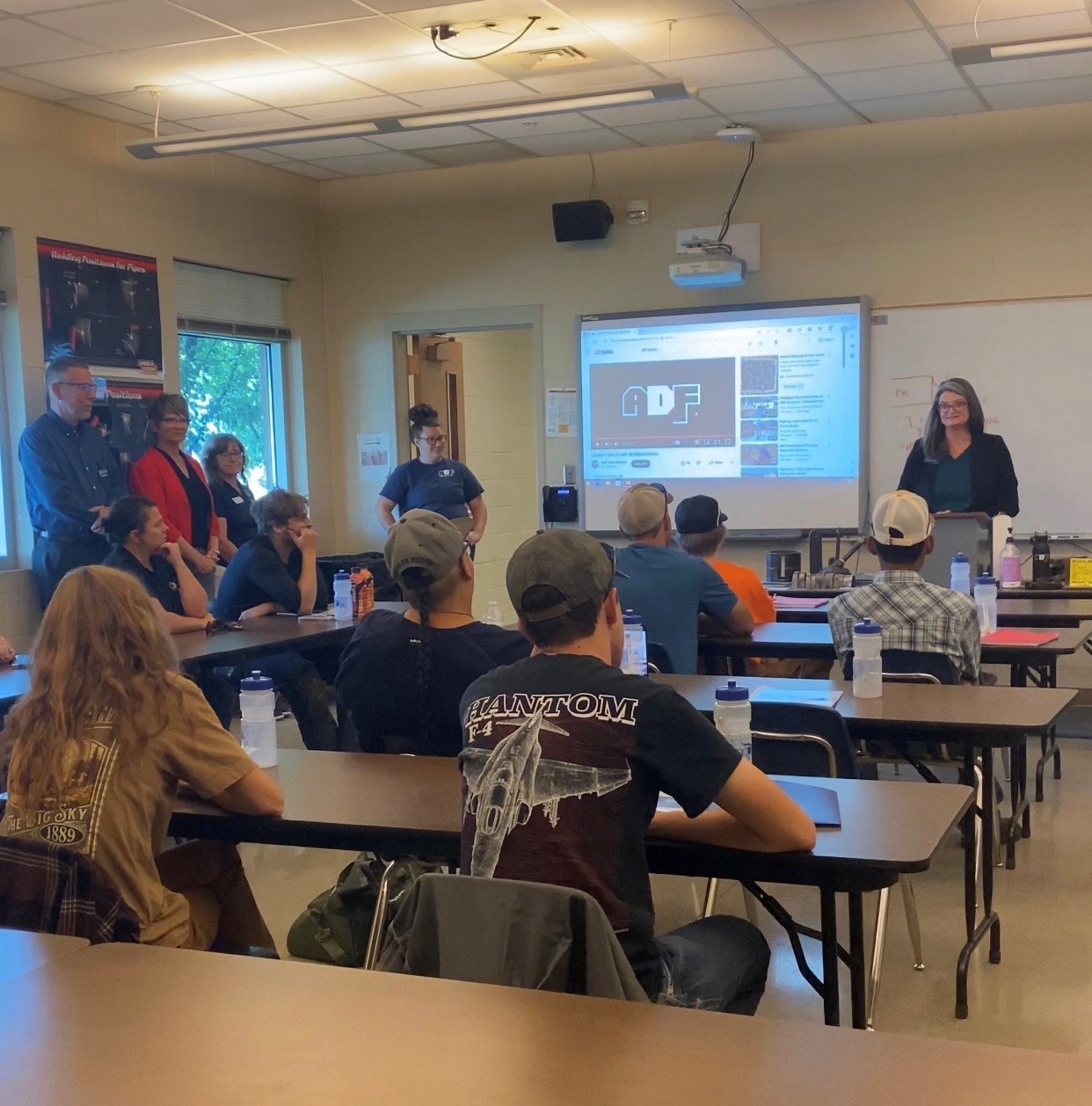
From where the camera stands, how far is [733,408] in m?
7.29

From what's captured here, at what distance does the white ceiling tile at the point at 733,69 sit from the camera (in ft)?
18.3

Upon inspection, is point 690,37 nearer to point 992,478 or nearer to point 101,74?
point 992,478

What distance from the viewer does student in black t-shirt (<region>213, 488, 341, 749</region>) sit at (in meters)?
4.97

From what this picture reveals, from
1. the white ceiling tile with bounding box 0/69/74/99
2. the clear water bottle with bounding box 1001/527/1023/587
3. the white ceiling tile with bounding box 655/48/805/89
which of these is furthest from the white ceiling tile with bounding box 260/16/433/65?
the clear water bottle with bounding box 1001/527/1023/587

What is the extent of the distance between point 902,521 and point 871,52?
9.19 feet

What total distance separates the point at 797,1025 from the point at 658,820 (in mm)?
779

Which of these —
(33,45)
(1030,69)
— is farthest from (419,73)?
(1030,69)

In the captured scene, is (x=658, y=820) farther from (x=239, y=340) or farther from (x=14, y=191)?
(x=239, y=340)

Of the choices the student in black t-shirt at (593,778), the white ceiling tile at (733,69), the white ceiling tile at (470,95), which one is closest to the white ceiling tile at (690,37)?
the white ceiling tile at (733,69)

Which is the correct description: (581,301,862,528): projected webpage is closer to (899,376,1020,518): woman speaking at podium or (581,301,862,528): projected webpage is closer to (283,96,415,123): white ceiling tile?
(899,376,1020,518): woman speaking at podium

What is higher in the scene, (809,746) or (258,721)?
(258,721)

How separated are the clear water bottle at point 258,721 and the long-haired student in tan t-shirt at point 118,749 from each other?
0.43 metres

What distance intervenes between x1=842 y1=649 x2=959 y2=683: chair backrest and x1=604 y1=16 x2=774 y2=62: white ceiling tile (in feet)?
9.04

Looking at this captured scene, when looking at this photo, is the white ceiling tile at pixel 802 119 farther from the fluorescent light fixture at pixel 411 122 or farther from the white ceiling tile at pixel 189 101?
the white ceiling tile at pixel 189 101
